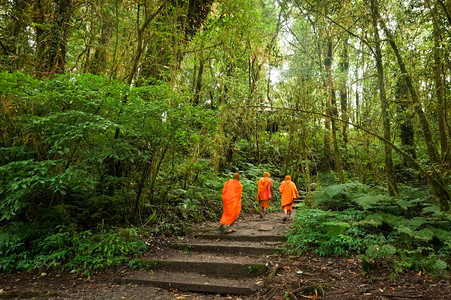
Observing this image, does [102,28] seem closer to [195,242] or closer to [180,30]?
[180,30]

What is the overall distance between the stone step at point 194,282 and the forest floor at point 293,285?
100 millimetres

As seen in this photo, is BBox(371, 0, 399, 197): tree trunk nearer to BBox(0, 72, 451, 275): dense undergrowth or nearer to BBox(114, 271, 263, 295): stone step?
BBox(0, 72, 451, 275): dense undergrowth

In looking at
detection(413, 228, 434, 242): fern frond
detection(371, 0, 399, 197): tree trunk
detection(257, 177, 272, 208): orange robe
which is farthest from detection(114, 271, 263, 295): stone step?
detection(371, 0, 399, 197): tree trunk

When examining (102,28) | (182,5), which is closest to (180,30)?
(182,5)

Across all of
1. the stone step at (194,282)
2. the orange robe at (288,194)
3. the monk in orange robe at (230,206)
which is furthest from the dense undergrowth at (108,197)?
the monk in orange robe at (230,206)

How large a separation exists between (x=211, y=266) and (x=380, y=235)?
332 cm

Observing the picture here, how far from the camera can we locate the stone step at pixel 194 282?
459 cm

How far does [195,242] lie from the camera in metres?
6.97

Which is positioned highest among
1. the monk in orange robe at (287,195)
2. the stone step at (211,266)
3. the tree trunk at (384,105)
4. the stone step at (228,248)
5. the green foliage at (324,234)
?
the tree trunk at (384,105)

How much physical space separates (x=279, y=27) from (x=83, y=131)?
50.0ft

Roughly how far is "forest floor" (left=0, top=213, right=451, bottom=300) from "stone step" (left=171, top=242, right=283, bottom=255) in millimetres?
458

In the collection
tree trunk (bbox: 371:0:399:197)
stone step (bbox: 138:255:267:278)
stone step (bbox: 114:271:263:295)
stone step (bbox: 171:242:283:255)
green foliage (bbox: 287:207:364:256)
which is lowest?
stone step (bbox: 114:271:263:295)

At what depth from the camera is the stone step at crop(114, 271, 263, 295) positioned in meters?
4.59

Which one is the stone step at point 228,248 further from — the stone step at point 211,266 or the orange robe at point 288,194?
the orange robe at point 288,194
